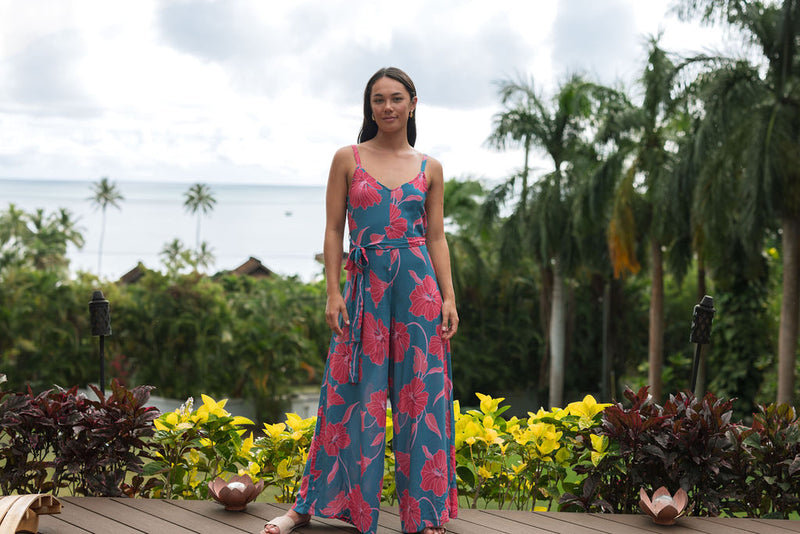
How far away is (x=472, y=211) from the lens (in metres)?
17.9

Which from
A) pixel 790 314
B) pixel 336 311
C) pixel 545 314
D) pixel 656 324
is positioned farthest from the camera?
pixel 545 314

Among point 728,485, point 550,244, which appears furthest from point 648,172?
point 728,485

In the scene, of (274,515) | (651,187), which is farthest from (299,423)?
(651,187)

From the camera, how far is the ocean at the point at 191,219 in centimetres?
2372

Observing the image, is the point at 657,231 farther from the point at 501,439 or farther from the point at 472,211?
the point at 501,439

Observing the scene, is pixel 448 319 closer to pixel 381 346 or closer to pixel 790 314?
pixel 381 346

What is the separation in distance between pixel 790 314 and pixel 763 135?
1976 millimetres

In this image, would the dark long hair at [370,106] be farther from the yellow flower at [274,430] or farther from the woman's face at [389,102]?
the yellow flower at [274,430]

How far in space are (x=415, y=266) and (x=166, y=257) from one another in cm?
994

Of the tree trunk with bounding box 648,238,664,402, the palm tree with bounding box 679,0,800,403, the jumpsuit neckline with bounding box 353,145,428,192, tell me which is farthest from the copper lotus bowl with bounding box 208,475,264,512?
the tree trunk with bounding box 648,238,664,402

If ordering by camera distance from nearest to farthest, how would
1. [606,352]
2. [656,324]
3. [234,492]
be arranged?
[234,492] < [656,324] < [606,352]

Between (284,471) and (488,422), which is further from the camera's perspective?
(488,422)

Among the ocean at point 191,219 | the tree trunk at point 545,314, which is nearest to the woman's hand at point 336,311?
the ocean at point 191,219

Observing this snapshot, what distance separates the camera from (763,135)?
8430 mm
